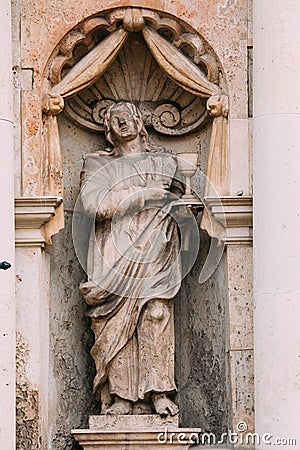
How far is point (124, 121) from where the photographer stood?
448 inches

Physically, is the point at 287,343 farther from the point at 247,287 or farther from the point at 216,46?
the point at 216,46

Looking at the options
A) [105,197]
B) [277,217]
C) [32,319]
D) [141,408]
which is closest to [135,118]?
[105,197]

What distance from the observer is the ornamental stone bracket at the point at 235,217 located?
1108 cm

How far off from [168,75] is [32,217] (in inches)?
48.3

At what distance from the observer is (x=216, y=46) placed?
1130cm

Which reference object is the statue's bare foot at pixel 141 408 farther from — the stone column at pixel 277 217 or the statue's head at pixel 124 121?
the statue's head at pixel 124 121

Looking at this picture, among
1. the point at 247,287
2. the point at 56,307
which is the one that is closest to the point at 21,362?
the point at 56,307

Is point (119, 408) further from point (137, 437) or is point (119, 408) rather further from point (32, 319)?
point (32, 319)

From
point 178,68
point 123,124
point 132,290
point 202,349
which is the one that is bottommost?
point 202,349

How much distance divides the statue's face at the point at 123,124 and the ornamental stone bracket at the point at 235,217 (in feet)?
2.18

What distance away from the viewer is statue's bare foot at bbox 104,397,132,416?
1112 centimetres

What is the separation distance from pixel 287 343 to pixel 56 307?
5.23 feet

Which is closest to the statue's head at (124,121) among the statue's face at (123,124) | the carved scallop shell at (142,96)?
the statue's face at (123,124)

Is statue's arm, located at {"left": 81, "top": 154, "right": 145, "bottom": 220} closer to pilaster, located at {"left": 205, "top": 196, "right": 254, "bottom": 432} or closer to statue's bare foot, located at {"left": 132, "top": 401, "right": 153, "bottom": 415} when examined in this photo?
pilaster, located at {"left": 205, "top": 196, "right": 254, "bottom": 432}
